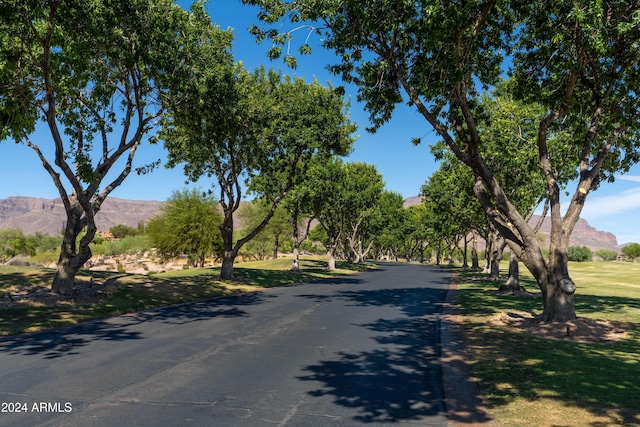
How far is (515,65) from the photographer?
13398 mm

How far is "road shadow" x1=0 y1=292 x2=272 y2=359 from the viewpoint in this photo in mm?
8219

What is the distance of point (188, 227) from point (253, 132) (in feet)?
71.5

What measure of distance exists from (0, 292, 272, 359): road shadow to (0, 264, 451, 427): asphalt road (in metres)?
0.04

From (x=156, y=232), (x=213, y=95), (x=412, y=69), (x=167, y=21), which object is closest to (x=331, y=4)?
(x=412, y=69)

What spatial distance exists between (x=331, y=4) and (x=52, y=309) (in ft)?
37.9

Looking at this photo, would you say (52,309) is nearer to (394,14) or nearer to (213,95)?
(213,95)

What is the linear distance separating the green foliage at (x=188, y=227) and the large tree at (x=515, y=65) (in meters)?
31.2

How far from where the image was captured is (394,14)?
11.1 m

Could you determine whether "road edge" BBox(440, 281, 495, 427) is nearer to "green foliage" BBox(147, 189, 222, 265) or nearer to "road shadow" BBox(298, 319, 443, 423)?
"road shadow" BBox(298, 319, 443, 423)

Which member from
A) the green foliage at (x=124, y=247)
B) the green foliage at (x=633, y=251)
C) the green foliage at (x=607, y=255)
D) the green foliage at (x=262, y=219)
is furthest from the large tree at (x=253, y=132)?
the green foliage at (x=633, y=251)

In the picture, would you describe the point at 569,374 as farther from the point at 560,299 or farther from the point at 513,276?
the point at 513,276

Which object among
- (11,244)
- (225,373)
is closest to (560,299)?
(225,373)

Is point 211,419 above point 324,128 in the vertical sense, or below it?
below

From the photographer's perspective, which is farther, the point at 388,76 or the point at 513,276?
the point at 513,276
